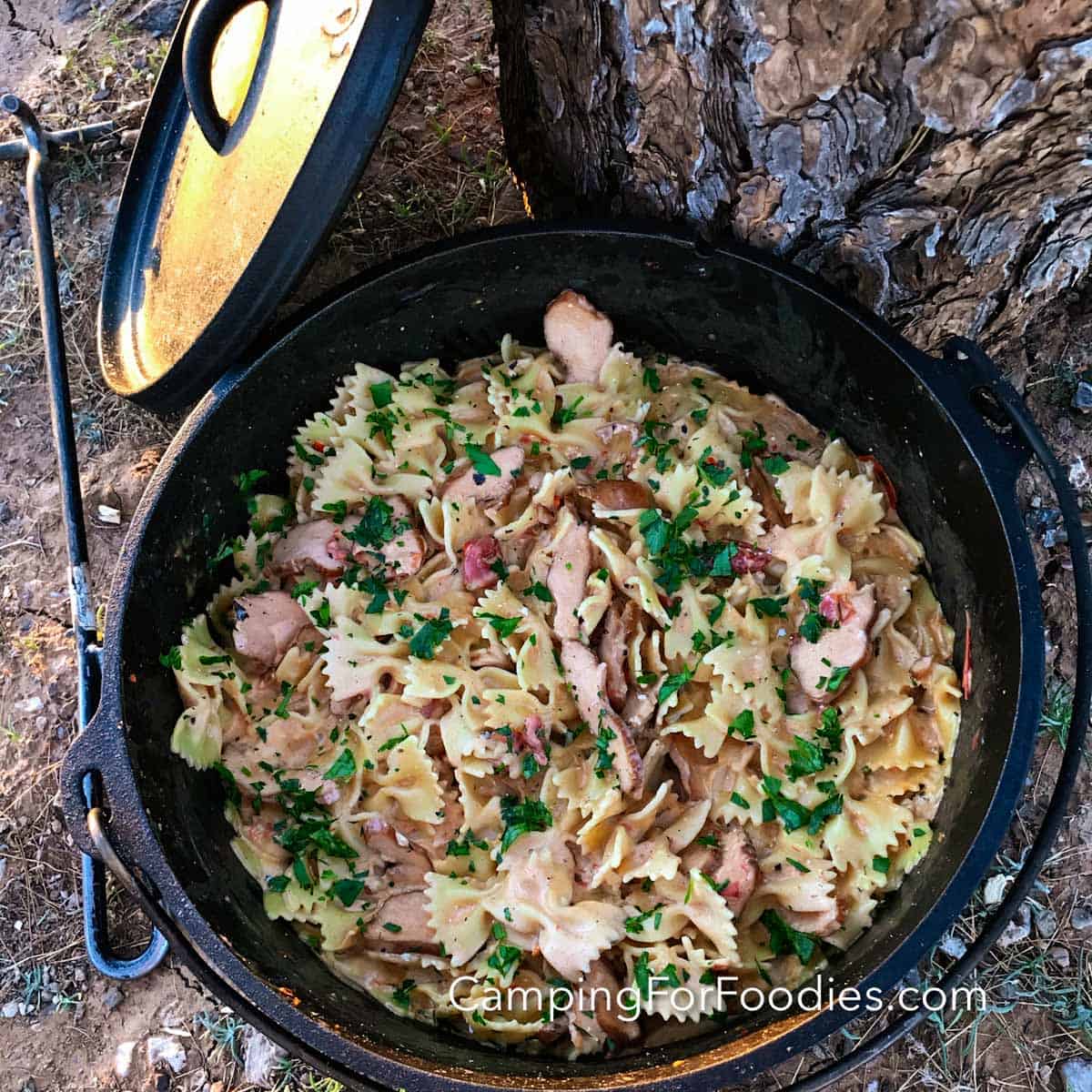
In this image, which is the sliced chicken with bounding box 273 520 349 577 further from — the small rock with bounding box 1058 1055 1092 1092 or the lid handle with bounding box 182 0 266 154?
the small rock with bounding box 1058 1055 1092 1092

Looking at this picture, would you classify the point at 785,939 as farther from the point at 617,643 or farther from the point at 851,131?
the point at 851,131

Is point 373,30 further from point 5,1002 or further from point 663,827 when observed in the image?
point 5,1002

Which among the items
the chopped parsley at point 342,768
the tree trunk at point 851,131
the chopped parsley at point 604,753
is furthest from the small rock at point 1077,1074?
the chopped parsley at point 342,768

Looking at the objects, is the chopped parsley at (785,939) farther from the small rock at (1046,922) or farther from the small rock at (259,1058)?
the small rock at (259,1058)

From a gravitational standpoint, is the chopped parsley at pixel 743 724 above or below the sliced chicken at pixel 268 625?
above

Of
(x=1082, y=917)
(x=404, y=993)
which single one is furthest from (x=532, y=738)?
(x=1082, y=917)

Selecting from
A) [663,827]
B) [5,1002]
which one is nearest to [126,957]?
[5,1002]
